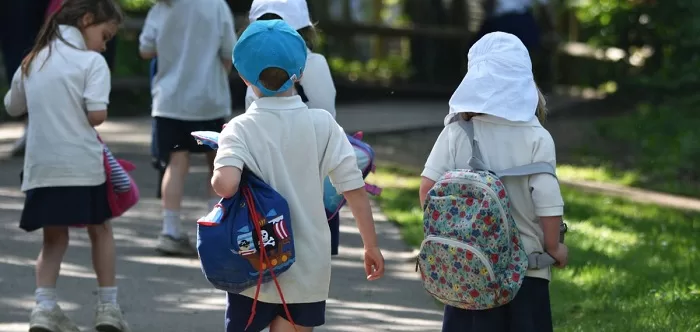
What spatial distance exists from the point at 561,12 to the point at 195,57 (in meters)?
13.7

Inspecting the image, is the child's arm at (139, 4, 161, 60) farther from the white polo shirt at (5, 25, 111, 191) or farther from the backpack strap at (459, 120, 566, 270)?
the backpack strap at (459, 120, 566, 270)

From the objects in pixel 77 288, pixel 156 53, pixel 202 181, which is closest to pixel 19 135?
pixel 202 181

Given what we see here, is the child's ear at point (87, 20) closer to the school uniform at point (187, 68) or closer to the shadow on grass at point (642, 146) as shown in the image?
the school uniform at point (187, 68)

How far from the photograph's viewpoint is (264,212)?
12.6ft

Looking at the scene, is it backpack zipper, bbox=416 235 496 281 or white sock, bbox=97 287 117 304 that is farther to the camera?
white sock, bbox=97 287 117 304

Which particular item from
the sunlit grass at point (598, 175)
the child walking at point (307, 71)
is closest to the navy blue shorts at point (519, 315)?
the child walking at point (307, 71)

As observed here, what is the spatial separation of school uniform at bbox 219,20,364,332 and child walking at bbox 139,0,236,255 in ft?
9.05

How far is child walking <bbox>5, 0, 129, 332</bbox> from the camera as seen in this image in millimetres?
5074

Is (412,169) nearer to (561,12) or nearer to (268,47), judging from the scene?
(268,47)

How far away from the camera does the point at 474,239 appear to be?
3938mm

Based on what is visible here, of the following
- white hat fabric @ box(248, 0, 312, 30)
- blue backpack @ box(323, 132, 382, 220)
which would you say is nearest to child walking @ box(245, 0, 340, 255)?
white hat fabric @ box(248, 0, 312, 30)

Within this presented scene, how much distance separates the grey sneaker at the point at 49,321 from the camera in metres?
5.08

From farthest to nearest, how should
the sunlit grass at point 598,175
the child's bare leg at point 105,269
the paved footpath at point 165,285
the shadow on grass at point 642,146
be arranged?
1. the shadow on grass at point 642,146
2. the sunlit grass at point 598,175
3. the paved footpath at point 165,285
4. the child's bare leg at point 105,269

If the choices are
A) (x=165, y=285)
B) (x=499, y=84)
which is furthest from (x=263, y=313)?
(x=165, y=285)
